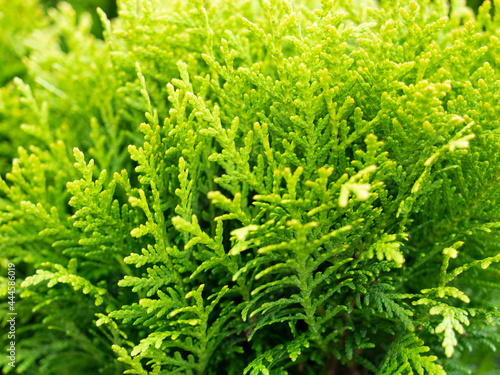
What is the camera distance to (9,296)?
254 centimetres

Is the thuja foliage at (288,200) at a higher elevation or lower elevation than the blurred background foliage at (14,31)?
lower

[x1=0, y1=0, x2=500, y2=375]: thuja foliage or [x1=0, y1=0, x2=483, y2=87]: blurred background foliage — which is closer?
[x1=0, y1=0, x2=500, y2=375]: thuja foliage

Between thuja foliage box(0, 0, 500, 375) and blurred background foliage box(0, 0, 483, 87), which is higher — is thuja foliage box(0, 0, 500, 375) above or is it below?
below

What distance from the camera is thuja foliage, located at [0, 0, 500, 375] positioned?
167cm

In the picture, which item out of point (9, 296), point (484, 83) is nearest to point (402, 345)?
point (484, 83)

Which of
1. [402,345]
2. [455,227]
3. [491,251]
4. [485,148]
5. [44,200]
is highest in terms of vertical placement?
[44,200]

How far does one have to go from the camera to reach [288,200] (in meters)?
1.57

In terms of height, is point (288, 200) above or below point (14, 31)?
below

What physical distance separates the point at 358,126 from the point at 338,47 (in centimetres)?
32

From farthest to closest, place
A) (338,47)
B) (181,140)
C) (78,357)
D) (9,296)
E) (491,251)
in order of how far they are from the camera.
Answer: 1. (78,357)
2. (9,296)
3. (491,251)
4. (181,140)
5. (338,47)

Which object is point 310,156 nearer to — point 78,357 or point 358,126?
point 358,126

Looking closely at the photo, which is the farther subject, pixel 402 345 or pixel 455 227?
pixel 455 227

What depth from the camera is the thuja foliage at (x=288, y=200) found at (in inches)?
65.9

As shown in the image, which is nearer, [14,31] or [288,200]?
[288,200]
